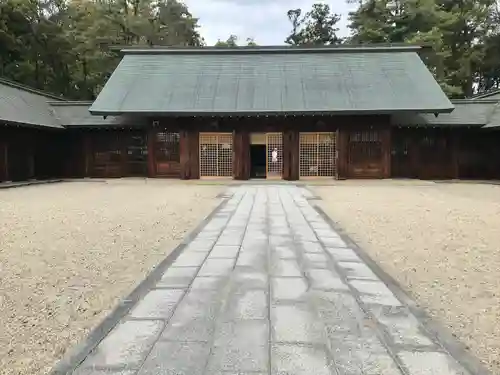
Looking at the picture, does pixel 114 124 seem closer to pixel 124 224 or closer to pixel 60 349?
pixel 124 224

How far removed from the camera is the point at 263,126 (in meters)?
15.4

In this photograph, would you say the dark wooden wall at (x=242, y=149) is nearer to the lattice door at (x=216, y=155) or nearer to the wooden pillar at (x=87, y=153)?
the wooden pillar at (x=87, y=153)

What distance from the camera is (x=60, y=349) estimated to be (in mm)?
2332

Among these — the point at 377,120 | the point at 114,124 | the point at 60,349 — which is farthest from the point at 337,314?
the point at 114,124

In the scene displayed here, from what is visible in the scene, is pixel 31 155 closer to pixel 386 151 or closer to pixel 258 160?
pixel 258 160

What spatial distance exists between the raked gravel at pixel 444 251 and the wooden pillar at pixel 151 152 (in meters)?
8.40

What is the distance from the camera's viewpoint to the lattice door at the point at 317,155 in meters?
15.5

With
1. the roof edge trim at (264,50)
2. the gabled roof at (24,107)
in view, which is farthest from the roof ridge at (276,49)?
the gabled roof at (24,107)

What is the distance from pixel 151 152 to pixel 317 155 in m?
6.21

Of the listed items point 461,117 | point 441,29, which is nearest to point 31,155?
point 461,117

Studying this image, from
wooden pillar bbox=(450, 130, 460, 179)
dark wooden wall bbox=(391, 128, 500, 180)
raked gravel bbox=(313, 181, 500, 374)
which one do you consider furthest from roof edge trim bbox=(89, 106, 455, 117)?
raked gravel bbox=(313, 181, 500, 374)

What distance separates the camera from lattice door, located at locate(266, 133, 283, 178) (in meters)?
15.5

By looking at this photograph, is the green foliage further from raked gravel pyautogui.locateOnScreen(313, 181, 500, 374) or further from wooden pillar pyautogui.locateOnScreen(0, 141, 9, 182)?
raked gravel pyautogui.locateOnScreen(313, 181, 500, 374)

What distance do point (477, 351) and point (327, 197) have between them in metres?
7.65
